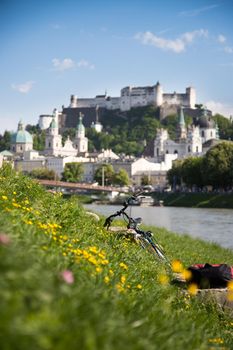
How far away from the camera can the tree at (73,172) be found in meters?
126

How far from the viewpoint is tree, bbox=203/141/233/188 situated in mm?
74312

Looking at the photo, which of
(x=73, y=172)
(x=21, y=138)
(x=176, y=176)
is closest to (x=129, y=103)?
(x=21, y=138)

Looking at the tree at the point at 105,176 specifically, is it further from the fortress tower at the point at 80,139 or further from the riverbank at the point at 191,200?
the fortress tower at the point at 80,139

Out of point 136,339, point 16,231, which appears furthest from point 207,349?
point 16,231

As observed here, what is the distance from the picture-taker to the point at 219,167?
244ft

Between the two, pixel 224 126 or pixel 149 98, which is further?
pixel 149 98

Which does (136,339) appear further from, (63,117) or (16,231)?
(63,117)

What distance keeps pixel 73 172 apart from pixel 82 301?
127927mm

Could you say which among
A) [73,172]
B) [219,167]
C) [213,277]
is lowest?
[213,277]

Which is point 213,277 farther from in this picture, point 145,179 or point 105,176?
point 145,179

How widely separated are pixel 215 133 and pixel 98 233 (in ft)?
511

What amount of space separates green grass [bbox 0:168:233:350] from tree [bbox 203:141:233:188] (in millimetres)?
68538

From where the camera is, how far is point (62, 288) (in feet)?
8.86

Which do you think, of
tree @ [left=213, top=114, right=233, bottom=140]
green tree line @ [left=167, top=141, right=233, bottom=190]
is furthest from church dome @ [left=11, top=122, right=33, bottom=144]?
green tree line @ [left=167, top=141, right=233, bottom=190]
